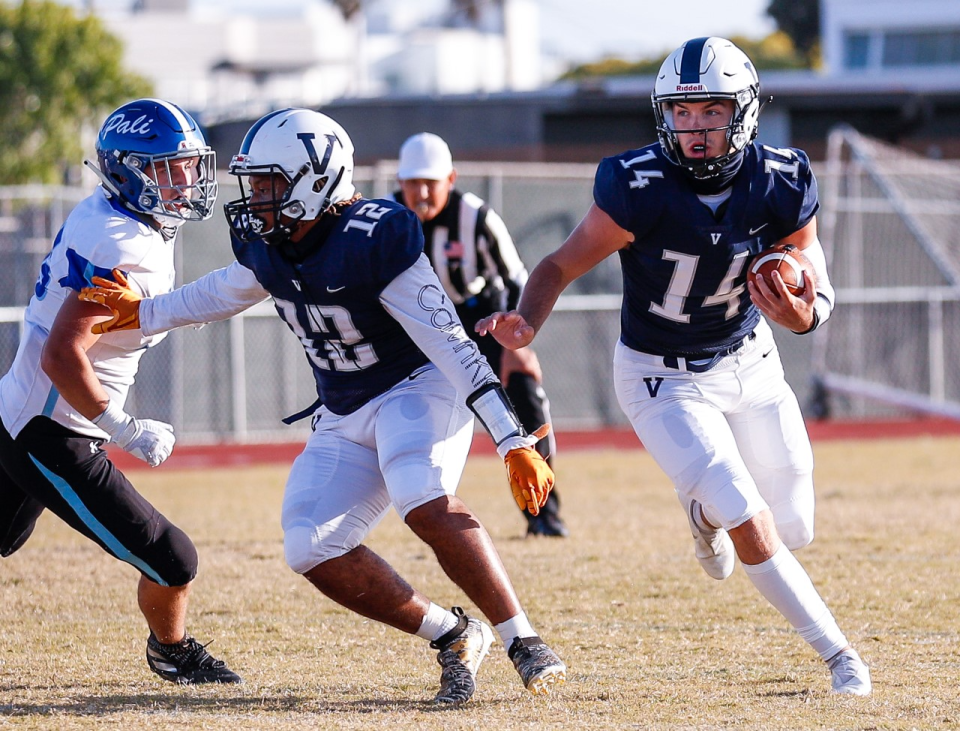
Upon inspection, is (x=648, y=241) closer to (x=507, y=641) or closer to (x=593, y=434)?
(x=507, y=641)

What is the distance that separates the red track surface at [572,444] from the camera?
12.6 metres

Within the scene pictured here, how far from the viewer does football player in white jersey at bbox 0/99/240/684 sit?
4.54m

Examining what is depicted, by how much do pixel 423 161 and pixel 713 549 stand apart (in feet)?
10.7

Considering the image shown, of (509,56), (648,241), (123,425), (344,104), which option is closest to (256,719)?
(123,425)

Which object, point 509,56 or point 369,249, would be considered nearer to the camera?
point 369,249

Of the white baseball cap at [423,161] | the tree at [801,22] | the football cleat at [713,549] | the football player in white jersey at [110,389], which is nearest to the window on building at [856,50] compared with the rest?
the tree at [801,22]

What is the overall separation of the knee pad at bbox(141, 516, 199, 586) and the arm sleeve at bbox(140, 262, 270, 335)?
68cm

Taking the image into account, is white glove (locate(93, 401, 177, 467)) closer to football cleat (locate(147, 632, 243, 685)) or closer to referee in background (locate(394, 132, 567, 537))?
football cleat (locate(147, 632, 243, 685))

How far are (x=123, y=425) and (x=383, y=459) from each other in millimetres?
924

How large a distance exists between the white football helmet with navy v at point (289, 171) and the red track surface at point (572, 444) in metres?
8.14

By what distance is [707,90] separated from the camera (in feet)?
14.5

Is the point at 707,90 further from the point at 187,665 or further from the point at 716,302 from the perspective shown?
the point at 187,665

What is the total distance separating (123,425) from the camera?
4535 mm

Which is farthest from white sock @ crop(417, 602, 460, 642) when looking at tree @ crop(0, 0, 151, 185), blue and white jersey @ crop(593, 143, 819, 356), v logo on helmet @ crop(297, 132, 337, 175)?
tree @ crop(0, 0, 151, 185)
